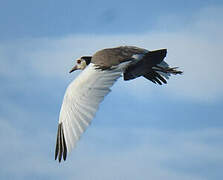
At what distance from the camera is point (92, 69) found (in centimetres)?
1140

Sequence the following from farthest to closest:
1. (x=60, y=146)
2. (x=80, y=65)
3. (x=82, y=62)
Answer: (x=80, y=65) → (x=82, y=62) → (x=60, y=146)

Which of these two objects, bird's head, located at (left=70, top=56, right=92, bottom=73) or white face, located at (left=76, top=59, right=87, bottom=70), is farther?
white face, located at (left=76, top=59, right=87, bottom=70)

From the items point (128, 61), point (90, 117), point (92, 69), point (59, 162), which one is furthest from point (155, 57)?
point (59, 162)

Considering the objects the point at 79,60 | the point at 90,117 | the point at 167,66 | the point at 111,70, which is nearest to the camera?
the point at 90,117

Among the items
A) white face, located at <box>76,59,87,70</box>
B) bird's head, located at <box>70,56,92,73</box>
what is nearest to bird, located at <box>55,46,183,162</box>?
bird's head, located at <box>70,56,92,73</box>

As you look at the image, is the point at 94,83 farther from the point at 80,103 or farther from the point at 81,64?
the point at 81,64

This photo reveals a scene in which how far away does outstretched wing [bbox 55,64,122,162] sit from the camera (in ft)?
33.5

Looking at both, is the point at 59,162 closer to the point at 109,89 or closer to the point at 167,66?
the point at 109,89

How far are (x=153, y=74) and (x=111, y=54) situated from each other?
2.17 m

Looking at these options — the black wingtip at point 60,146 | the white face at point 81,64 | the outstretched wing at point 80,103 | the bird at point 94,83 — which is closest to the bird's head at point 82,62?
the white face at point 81,64

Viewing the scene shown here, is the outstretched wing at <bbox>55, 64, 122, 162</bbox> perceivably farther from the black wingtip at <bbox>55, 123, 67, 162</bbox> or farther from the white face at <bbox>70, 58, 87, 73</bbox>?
the white face at <bbox>70, 58, 87, 73</bbox>

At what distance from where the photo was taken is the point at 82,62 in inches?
559

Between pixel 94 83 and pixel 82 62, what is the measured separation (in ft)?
11.3

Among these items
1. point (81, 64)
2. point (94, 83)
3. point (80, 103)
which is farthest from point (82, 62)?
point (80, 103)
